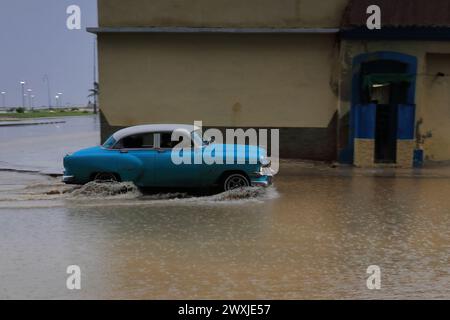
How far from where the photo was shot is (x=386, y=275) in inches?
225

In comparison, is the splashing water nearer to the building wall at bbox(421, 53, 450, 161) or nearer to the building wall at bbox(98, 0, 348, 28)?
the building wall at bbox(98, 0, 348, 28)

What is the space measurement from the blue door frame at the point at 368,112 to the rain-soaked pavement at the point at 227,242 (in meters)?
4.23

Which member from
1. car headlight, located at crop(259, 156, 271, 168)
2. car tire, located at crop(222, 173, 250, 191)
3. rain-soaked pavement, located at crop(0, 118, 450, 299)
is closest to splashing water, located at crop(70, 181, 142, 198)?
rain-soaked pavement, located at crop(0, 118, 450, 299)

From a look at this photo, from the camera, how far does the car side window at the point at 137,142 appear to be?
36.0ft

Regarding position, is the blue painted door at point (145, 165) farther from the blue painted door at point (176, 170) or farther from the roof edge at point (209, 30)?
the roof edge at point (209, 30)

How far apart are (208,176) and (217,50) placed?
7.77 meters

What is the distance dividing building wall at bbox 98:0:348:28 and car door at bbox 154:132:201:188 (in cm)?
776

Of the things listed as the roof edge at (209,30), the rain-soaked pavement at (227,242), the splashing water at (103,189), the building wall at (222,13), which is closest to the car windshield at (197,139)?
the rain-soaked pavement at (227,242)

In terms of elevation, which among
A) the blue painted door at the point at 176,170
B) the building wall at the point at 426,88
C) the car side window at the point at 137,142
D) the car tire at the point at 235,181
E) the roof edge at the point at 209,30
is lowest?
the car tire at the point at 235,181

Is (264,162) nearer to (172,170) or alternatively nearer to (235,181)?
(235,181)

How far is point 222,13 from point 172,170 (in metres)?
8.34

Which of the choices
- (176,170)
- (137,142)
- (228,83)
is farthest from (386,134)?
(137,142)

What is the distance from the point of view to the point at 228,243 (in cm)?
708
